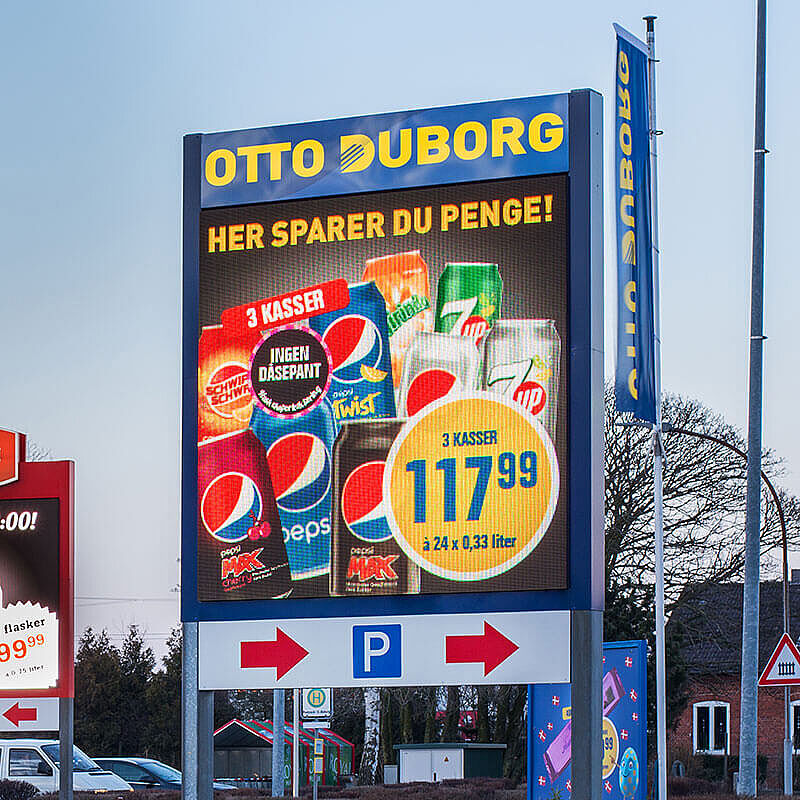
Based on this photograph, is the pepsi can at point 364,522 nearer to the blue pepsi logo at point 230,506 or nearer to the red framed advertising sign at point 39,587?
the blue pepsi logo at point 230,506

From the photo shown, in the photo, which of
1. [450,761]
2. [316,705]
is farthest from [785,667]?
[450,761]

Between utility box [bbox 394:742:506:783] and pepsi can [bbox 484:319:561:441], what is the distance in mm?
29657

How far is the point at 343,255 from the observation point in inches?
441

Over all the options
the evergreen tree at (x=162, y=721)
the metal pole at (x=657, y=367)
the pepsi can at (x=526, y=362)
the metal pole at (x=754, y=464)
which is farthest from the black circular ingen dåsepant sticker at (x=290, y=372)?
the evergreen tree at (x=162, y=721)

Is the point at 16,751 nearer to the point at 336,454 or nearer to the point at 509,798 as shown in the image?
the point at 509,798

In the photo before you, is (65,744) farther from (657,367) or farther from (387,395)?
(657,367)

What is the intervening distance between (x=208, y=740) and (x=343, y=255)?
3535 mm

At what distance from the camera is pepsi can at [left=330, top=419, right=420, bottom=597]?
10742mm

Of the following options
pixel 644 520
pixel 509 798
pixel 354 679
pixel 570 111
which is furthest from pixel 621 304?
pixel 644 520

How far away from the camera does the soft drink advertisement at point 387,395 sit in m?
10.6

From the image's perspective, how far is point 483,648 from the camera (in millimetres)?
10570

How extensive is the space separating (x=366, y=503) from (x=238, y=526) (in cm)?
96

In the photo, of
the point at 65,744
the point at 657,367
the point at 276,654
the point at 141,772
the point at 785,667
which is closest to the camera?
the point at 276,654

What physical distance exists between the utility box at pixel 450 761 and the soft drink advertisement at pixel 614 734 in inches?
844
